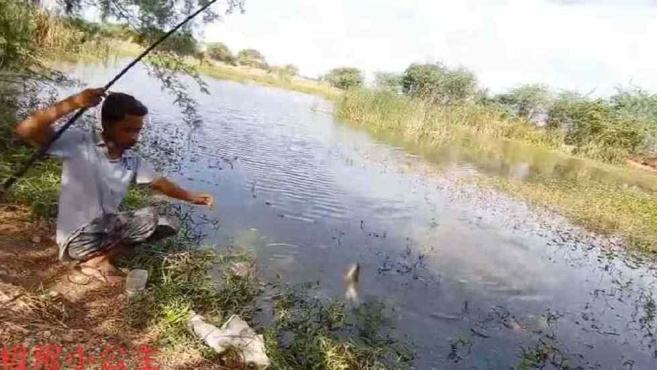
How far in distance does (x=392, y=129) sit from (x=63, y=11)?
16.4m

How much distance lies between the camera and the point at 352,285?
18.2ft

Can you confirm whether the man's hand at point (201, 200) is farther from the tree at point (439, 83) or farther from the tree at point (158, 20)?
the tree at point (439, 83)

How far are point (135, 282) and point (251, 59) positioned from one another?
2695 inches

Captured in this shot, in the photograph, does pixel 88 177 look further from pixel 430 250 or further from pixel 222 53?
pixel 222 53

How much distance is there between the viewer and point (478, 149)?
2145 cm

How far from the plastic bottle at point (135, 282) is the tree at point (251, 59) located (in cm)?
6108

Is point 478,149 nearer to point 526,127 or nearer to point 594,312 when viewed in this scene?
point 526,127

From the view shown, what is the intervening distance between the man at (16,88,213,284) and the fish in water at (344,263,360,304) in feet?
7.48

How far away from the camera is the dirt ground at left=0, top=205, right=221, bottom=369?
8.73 feet

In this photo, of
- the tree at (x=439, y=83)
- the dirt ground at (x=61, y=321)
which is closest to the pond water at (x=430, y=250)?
the dirt ground at (x=61, y=321)

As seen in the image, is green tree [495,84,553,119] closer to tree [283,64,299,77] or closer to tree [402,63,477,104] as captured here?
tree [402,63,477,104]

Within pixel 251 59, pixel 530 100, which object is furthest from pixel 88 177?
pixel 251 59

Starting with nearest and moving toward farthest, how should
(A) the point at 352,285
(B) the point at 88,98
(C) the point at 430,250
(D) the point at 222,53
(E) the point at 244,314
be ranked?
(B) the point at 88,98 < (E) the point at 244,314 < (A) the point at 352,285 < (C) the point at 430,250 < (D) the point at 222,53

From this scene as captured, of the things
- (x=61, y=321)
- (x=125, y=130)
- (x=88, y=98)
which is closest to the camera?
(x=88, y=98)
